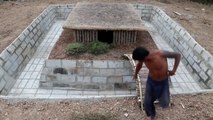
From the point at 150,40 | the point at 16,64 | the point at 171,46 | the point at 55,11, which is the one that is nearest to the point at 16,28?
the point at 16,64

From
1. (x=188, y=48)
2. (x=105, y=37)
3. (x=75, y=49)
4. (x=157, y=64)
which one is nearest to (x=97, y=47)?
(x=75, y=49)

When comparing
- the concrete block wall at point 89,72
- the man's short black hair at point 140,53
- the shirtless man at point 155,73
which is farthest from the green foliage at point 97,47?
the man's short black hair at point 140,53

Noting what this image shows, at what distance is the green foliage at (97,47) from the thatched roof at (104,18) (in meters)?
0.43

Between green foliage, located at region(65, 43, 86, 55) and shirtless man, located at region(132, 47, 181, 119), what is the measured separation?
3082mm

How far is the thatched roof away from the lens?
8.00 m

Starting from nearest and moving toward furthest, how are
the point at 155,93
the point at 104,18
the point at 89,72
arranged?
the point at 155,93 → the point at 89,72 → the point at 104,18

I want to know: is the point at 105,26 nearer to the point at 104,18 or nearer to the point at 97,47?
the point at 97,47

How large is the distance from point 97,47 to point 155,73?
3266mm

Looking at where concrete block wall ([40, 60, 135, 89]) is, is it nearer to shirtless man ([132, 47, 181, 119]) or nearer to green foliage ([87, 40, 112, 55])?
green foliage ([87, 40, 112, 55])

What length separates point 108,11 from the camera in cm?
984

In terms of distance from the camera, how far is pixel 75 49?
7570mm

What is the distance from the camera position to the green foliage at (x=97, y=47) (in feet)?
25.0

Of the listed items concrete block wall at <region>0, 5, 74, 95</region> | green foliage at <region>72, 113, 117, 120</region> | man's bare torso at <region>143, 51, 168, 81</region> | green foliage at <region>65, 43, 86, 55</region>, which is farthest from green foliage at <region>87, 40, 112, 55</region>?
man's bare torso at <region>143, 51, 168, 81</region>

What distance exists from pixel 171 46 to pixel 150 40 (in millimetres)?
1057
